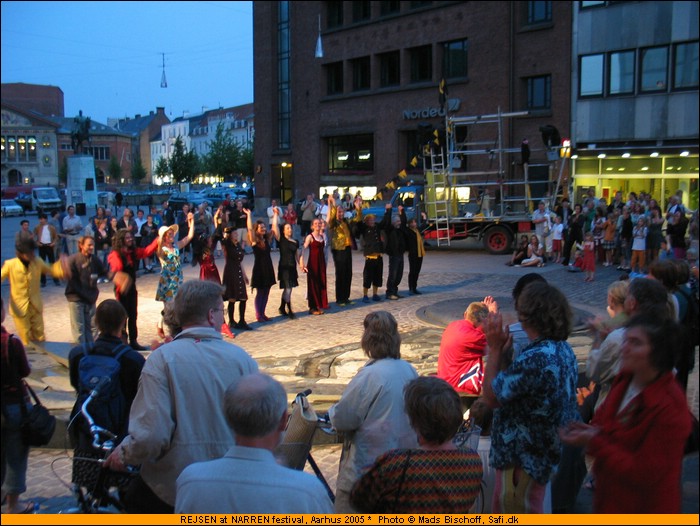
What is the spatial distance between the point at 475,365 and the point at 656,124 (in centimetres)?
2110

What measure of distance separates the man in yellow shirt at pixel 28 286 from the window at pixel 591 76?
75.3 feet

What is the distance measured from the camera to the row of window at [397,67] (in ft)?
105

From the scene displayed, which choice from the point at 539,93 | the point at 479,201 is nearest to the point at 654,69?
the point at 539,93

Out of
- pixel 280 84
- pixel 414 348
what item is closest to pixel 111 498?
pixel 414 348

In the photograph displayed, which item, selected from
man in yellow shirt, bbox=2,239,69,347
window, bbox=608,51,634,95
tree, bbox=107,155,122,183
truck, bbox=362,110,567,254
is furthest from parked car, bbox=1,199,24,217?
window, bbox=608,51,634,95

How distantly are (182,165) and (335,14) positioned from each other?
64.1 feet

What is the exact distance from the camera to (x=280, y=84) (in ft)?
135

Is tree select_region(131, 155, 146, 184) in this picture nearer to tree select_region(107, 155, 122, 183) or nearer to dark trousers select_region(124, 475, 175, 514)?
tree select_region(107, 155, 122, 183)

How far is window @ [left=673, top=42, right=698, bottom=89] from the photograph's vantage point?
20906 mm

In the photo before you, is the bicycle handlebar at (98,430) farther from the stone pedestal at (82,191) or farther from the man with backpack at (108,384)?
the stone pedestal at (82,191)

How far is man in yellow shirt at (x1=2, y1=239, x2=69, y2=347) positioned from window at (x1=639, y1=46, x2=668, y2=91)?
20.2m

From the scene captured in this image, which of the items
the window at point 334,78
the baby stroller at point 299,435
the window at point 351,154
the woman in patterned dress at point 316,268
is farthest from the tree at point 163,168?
the baby stroller at point 299,435

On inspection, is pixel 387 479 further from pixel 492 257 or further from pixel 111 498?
pixel 492 257

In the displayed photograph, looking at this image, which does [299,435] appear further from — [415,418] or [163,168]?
[163,168]
